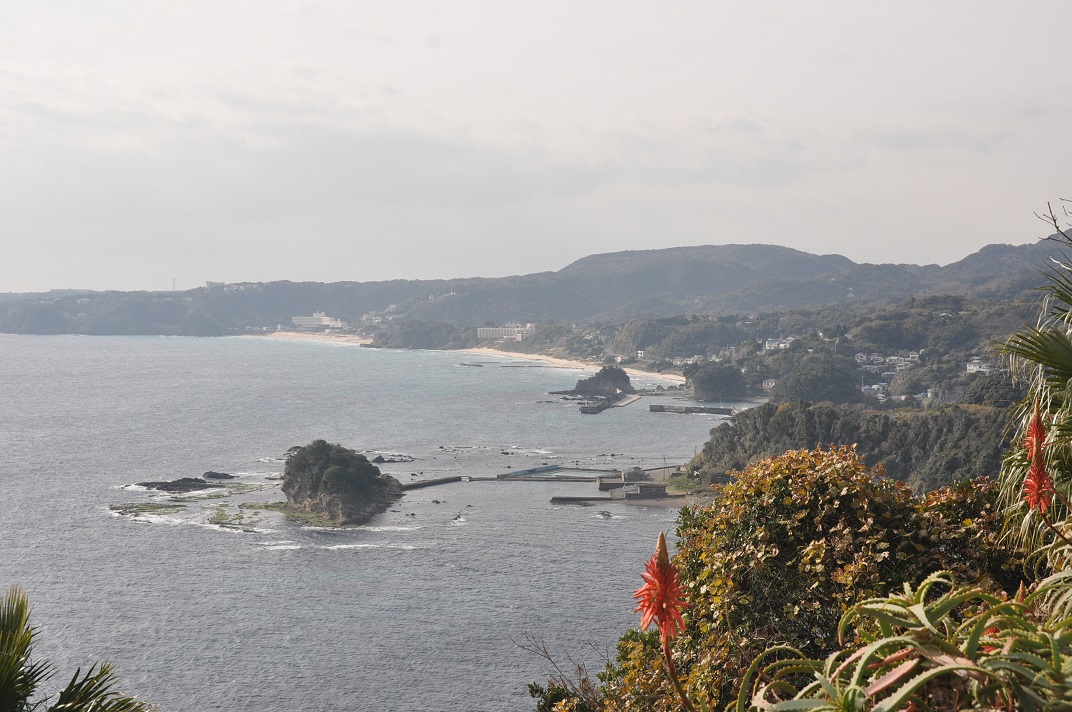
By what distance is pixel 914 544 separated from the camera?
6496 mm

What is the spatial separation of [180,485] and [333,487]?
39.6 feet

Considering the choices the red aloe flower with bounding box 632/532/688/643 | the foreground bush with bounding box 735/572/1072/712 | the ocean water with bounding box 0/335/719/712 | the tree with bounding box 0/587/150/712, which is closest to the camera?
the foreground bush with bounding box 735/572/1072/712

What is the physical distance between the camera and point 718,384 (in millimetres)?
110000

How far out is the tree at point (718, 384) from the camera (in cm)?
10975

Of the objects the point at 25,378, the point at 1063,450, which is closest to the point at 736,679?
the point at 1063,450

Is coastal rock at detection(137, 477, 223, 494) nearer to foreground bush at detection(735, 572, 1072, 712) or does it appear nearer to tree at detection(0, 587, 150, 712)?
tree at detection(0, 587, 150, 712)

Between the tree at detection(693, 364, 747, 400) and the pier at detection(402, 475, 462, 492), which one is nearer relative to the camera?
the pier at detection(402, 475, 462, 492)

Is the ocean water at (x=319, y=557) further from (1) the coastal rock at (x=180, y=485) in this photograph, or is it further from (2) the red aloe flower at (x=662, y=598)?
(2) the red aloe flower at (x=662, y=598)

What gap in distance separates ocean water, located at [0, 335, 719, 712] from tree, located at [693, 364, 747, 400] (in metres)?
15.0

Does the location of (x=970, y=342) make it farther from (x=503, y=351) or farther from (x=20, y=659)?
(x=20, y=659)

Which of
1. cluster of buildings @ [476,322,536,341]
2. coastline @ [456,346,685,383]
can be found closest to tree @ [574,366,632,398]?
coastline @ [456,346,685,383]

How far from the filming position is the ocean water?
30.9m

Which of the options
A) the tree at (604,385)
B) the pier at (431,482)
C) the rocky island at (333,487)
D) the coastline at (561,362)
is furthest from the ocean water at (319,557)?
the coastline at (561,362)

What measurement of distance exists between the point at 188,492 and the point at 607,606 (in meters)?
31.9
